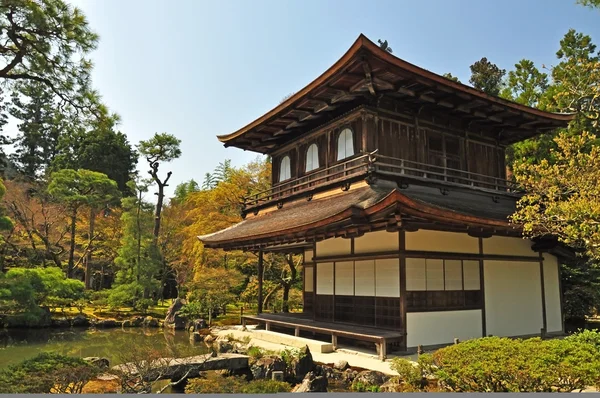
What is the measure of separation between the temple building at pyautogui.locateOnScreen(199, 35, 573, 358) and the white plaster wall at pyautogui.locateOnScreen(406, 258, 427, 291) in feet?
0.10

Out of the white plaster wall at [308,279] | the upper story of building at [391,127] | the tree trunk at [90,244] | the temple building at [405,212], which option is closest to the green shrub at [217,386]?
the temple building at [405,212]

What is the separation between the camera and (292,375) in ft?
30.6

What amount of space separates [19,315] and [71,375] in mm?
14741

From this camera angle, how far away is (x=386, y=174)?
39.8ft

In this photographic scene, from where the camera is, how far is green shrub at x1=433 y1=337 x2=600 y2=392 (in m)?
5.74

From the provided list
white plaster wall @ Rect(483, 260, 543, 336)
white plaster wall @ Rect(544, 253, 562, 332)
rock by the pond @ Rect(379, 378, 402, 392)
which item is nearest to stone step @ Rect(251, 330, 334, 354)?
rock by the pond @ Rect(379, 378, 402, 392)

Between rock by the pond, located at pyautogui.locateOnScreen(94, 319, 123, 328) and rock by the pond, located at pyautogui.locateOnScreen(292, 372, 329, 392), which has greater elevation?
rock by the pond, located at pyautogui.locateOnScreen(292, 372, 329, 392)

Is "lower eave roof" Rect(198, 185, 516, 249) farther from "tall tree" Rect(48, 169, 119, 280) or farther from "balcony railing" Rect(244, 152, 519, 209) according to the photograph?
"tall tree" Rect(48, 169, 119, 280)

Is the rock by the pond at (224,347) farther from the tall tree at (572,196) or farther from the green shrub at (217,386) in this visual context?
the tall tree at (572,196)

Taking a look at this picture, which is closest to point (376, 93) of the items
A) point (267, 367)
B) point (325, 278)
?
point (325, 278)

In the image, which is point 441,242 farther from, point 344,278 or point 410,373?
point 410,373

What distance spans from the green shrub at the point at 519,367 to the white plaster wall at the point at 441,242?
15.0ft

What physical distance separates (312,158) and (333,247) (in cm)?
327

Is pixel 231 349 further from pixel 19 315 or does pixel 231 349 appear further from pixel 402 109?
pixel 19 315
